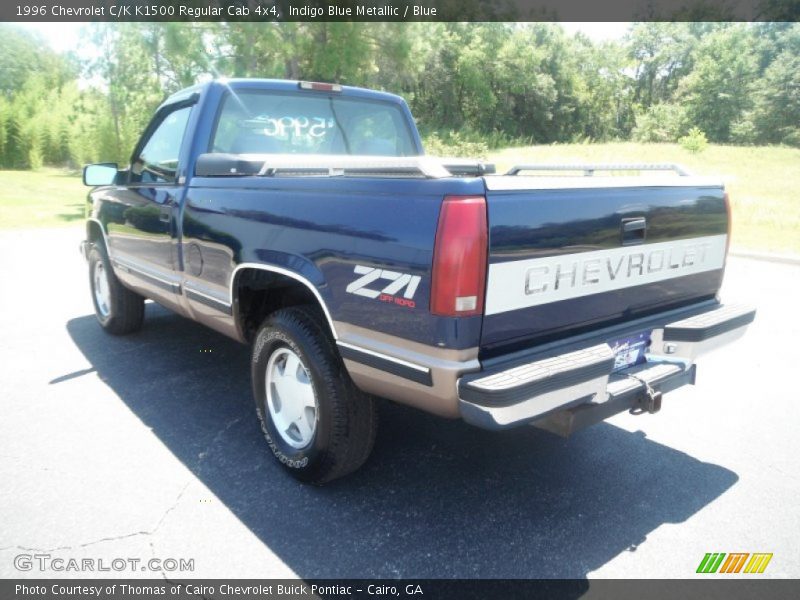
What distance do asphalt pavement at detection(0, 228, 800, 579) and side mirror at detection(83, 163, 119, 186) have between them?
1463 mm

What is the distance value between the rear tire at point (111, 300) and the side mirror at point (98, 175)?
2.40 ft

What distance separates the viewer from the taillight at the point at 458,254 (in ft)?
7.12

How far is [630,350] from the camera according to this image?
288 cm

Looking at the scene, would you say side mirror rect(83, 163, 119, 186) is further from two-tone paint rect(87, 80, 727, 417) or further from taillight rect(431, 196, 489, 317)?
taillight rect(431, 196, 489, 317)

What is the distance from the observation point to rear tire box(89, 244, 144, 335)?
5.18m

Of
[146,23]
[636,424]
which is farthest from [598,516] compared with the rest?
[146,23]

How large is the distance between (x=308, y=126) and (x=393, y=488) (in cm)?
243

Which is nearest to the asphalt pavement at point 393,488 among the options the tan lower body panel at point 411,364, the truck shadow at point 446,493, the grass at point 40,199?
the truck shadow at point 446,493

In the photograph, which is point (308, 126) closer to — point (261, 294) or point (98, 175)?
point (261, 294)

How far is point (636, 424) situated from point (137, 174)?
400 cm

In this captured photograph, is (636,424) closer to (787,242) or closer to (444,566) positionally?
(444,566)

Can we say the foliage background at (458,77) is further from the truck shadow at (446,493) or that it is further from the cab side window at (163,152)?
the truck shadow at (446,493)

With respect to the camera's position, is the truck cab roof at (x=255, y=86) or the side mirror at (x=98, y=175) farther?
the side mirror at (x=98, y=175)
